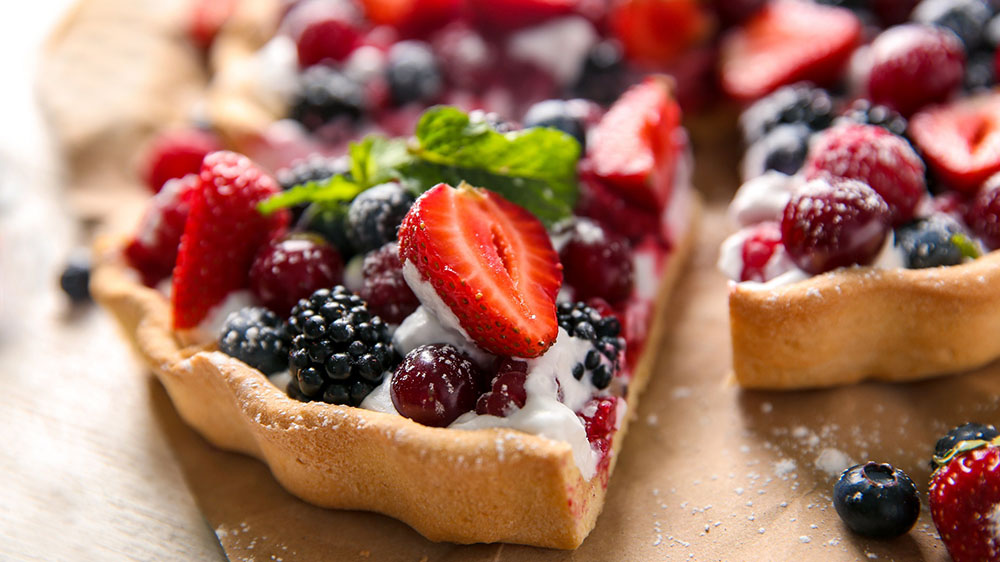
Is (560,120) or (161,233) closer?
(161,233)

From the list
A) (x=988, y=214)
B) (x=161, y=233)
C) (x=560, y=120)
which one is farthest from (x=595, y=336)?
(x=161, y=233)

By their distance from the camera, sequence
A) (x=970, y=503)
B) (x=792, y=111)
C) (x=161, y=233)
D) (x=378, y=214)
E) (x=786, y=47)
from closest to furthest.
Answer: (x=970, y=503) → (x=378, y=214) → (x=161, y=233) → (x=792, y=111) → (x=786, y=47)

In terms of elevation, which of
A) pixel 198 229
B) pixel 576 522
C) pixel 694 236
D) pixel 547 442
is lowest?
pixel 694 236

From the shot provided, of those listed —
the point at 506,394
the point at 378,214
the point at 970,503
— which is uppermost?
the point at 378,214

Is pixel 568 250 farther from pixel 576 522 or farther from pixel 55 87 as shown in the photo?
pixel 55 87

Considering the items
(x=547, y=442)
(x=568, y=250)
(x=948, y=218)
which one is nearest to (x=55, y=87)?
(x=568, y=250)

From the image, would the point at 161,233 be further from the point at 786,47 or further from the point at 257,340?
the point at 786,47
